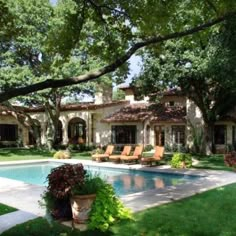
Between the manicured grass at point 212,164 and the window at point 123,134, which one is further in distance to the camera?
the window at point 123,134

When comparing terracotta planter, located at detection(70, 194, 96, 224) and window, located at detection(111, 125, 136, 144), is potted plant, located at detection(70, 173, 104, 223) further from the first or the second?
A: window, located at detection(111, 125, 136, 144)

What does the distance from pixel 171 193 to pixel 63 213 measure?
14.9 feet

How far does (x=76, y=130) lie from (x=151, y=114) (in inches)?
378

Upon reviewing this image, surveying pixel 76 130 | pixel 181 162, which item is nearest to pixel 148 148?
pixel 76 130

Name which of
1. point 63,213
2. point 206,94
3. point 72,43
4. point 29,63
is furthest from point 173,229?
point 29,63

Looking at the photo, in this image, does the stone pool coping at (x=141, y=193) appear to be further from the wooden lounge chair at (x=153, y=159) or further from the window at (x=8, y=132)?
the window at (x=8, y=132)

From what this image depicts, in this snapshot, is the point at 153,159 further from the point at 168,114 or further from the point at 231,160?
the point at 168,114

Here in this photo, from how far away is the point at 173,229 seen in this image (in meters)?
8.08

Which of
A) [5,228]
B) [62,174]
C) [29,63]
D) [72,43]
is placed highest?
[29,63]

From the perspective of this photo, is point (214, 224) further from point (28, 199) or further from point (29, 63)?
point (29, 63)

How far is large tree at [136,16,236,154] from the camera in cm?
2131

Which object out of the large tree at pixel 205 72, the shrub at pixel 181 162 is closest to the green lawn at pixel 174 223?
the shrub at pixel 181 162

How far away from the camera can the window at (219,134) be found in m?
32.1

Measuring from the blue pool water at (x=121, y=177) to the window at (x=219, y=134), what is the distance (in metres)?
13.5
